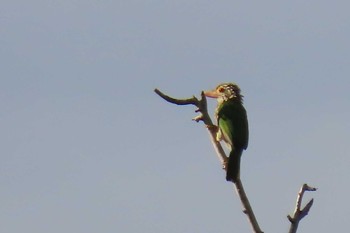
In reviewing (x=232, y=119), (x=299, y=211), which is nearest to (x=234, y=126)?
(x=232, y=119)

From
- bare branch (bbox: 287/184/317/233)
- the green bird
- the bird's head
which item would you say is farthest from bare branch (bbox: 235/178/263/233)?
the bird's head

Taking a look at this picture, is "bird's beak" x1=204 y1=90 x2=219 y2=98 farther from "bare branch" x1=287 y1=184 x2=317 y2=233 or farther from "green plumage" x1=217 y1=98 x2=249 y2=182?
"bare branch" x1=287 y1=184 x2=317 y2=233

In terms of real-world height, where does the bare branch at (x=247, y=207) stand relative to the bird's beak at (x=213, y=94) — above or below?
below

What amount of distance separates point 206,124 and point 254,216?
1.41 m

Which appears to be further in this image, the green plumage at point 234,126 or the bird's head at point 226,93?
the bird's head at point 226,93

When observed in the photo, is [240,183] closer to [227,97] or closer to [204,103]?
[204,103]

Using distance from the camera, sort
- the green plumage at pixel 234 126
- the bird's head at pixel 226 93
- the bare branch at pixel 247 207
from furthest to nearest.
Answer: the bird's head at pixel 226 93, the green plumage at pixel 234 126, the bare branch at pixel 247 207

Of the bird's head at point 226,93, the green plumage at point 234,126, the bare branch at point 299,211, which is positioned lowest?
the bare branch at point 299,211

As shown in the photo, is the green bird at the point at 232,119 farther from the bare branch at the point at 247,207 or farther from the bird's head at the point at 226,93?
the bare branch at the point at 247,207

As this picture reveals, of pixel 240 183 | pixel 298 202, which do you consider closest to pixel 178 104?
pixel 240 183

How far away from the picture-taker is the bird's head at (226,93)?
15188 mm

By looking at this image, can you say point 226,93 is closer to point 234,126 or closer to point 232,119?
point 232,119

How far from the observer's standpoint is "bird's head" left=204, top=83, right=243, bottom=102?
1519 cm

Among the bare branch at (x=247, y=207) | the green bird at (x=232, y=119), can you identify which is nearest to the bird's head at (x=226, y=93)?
the green bird at (x=232, y=119)
